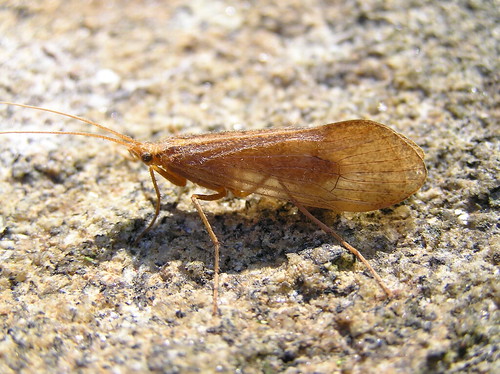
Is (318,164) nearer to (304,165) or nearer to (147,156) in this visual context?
(304,165)

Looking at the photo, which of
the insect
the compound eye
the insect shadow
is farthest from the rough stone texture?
the compound eye

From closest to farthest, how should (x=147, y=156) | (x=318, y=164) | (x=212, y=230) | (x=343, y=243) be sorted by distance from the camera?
(x=343, y=243), (x=318, y=164), (x=212, y=230), (x=147, y=156)

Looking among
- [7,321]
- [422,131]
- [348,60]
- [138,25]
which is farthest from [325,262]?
[138,25]

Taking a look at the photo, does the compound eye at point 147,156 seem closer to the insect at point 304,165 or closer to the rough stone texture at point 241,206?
the insect at point 304,165

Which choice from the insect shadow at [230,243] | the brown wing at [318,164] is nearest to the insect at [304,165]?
the brown wing at [318,164]

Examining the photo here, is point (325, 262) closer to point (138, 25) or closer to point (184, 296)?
point (184, 296)

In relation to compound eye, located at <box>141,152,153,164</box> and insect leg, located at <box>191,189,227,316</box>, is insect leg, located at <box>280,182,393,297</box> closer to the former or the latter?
insect leg, located at <box>191,189,227,316</box>

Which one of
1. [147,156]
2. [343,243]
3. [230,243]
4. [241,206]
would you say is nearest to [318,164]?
[343,243]
